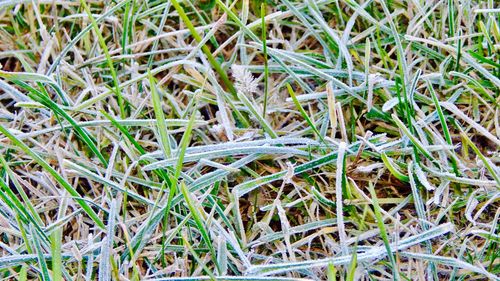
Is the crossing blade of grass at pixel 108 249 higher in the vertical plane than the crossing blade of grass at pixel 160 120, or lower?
lower

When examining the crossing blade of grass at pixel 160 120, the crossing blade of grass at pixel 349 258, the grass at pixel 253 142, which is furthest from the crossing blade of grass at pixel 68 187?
the crossing blade of grass at pixel 349 258

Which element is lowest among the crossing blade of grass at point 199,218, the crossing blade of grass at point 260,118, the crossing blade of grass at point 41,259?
the crossing blade of grass at point 41,259

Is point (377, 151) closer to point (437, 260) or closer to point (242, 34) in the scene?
point (437, 260)

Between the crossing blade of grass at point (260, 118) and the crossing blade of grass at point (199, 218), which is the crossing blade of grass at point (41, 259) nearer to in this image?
the crossing blade of grass at point (199, 218)

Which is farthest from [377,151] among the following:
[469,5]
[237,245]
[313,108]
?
[469,5]

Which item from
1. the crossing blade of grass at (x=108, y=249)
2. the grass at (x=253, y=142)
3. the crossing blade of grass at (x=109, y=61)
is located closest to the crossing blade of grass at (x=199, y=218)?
the grass at (x=253, y=142)

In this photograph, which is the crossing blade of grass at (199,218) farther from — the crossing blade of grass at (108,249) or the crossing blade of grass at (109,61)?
the crossing blade of grass at (109,61)

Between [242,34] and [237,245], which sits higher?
[242,34]

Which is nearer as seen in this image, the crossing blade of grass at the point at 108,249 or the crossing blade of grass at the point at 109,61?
the crossing blade of grass at the point at 108,249

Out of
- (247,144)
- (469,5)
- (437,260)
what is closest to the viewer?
(437,260)
